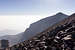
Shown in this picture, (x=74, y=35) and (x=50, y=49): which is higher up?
(x=74, y=35)

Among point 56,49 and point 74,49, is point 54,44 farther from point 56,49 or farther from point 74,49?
point 74,49

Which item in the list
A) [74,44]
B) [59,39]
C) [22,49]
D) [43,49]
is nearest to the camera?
[74,44]

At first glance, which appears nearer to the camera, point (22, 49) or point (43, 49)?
point (43, 49)

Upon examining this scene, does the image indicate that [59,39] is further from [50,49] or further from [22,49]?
[22,49]

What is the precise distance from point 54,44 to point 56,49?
346 centimetres

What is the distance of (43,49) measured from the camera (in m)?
41.7

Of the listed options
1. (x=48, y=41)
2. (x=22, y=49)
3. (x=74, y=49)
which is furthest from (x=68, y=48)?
(x=22, y=49)

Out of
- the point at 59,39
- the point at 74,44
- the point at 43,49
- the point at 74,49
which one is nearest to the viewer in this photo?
the point at 74,49

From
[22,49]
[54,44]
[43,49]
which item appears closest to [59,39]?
[54,44]

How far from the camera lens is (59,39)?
44844mm

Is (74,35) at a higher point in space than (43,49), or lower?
higher

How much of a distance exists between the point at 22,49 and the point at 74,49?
19.9 m

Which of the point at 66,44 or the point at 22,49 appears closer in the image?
the point at 66,44

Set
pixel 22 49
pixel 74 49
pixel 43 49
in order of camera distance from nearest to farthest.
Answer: pixel 74 49
pixel 43 49
pixel 22 49
